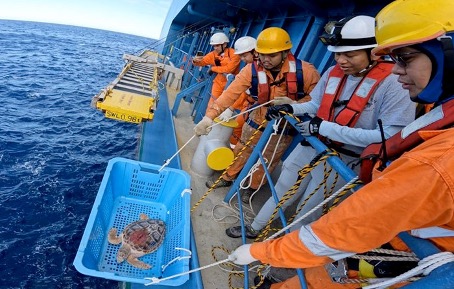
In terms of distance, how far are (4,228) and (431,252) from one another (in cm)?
552

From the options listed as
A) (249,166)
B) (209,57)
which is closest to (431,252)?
(249,166)

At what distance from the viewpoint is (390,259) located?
1.07 m

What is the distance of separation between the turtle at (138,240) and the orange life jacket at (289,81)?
194cm

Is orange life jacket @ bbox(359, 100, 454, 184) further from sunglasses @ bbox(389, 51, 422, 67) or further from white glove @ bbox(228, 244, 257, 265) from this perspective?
white glove @ bbox(228, 244, 257, 265)

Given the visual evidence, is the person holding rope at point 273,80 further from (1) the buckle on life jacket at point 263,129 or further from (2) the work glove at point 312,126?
(2) the work glove at point 312,126

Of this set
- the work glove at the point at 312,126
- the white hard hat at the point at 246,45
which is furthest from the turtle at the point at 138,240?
the white hard hat at the point at 246,45

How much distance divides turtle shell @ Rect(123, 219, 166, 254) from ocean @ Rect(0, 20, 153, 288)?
1625 mm

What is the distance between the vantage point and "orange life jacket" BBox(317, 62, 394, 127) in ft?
6.59

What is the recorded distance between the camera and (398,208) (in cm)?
85

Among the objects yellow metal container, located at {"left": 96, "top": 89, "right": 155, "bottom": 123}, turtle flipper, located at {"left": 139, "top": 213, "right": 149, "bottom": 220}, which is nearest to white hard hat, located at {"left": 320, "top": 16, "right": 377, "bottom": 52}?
turtle flipper, located at {"left": 139, "top": 213, "right": 149, "bottom": 220}

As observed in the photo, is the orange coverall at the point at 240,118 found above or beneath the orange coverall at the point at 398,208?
beneath

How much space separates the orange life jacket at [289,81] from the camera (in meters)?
3.09

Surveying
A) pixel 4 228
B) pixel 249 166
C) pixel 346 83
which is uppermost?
pixel 346 83

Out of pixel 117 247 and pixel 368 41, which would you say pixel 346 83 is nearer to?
pixel 368 41
